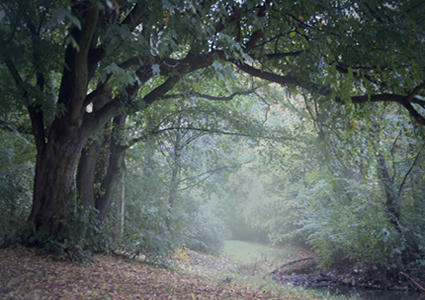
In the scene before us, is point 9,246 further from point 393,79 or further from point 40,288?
point 393,79

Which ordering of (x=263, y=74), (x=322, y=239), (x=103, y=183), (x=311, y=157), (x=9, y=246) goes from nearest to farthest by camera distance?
(x=263, y=74) < (x=9, y=246) < (x=103, y=183) < (x=311, y=157) < (x=322, y=239)

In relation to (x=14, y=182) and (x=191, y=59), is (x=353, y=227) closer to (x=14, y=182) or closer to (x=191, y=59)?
(x=191, y=59)

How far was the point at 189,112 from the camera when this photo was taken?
7.95m

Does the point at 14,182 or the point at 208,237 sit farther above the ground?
the point at 14,182

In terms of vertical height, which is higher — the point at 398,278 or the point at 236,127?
the point at 236,127

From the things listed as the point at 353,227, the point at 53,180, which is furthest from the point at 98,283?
the point at 353,227

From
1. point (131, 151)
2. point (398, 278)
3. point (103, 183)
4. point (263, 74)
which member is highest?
point (263, 74)

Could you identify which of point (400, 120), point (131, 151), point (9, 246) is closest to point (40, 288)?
point (9, 246)

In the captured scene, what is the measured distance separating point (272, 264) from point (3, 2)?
40.3 feet

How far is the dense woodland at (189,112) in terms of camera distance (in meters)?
4.07

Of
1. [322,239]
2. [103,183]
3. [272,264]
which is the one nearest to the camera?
[103,183]

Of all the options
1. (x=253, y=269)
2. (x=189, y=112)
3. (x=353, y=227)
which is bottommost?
(x=253, y=269)

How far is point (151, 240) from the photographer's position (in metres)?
7.89

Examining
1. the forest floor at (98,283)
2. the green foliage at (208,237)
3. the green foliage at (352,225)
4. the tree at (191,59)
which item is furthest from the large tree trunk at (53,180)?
the green foliage at (208,237)
